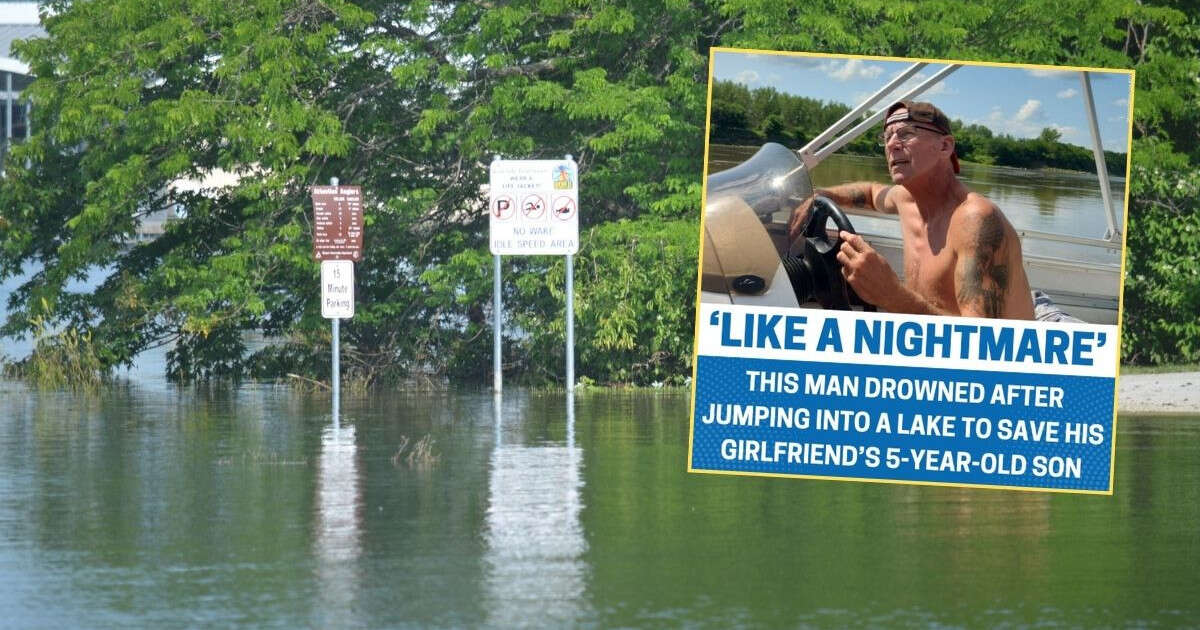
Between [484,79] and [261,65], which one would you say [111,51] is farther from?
[484,79]

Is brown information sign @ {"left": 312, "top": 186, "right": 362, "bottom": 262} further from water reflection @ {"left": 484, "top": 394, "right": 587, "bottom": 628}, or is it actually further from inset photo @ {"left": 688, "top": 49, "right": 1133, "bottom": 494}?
inset photo @ {"left": 688, "top": 49, "right": 1133, "bottom": 494}

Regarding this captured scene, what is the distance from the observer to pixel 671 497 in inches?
647

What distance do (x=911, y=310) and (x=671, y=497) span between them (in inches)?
139

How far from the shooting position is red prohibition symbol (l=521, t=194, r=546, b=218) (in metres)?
28.1

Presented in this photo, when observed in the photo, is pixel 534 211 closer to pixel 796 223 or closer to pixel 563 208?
pixel 563 208

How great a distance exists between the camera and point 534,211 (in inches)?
1106

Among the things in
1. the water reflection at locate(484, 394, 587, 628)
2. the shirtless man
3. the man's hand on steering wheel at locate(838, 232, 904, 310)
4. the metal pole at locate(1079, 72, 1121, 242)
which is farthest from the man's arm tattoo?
the water reflection at locate(484, 394, 587, 628)

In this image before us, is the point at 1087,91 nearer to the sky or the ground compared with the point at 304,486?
nearer to the sky

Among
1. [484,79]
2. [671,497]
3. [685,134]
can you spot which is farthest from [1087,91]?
[484,79]

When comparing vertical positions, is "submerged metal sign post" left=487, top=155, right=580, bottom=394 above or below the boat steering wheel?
above

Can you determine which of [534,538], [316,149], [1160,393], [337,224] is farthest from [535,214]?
[534,538]

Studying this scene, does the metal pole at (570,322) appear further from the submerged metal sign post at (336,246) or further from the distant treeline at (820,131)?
the distant treeline at (820,131)

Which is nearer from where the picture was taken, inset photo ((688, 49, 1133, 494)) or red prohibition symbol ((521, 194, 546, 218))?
inset photo ((688, 49, 1133, 494))

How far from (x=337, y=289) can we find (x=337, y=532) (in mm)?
11035
